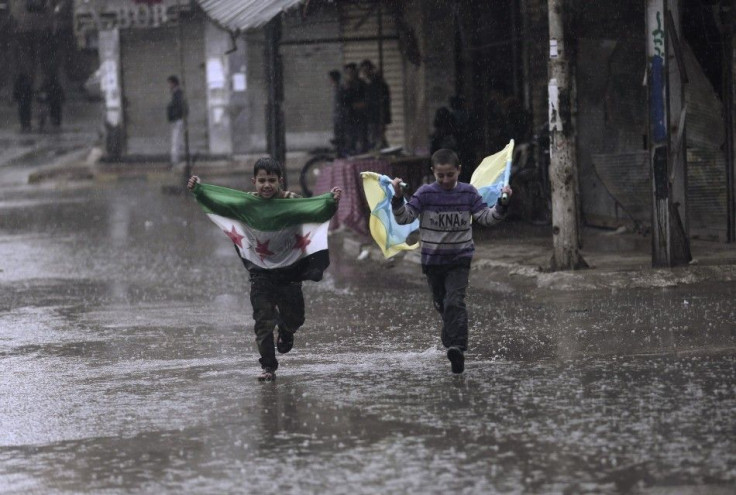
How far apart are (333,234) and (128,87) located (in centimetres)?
1819

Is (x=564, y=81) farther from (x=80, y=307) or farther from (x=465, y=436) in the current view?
(x=465, y=436)

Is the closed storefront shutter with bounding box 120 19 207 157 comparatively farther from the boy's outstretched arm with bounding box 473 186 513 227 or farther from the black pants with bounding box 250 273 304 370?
the boy's outstretched arm with bounding box 473 186 513 227

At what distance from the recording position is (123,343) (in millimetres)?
10125

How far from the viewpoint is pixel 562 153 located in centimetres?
1229

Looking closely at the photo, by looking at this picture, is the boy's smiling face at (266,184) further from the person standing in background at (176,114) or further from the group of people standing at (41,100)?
the group of people standing at (41,100)

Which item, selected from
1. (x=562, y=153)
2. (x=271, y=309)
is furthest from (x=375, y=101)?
→ (x=271, y=309)

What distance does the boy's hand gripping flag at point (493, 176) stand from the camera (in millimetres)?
9531

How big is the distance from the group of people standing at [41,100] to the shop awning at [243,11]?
22.4m

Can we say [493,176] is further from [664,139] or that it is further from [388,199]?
[664,139]

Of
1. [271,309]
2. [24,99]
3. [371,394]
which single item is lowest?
[371,394]

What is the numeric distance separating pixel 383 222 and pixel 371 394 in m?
2.16

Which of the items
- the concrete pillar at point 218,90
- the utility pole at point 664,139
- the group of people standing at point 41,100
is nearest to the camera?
the utility pole at point 664,139

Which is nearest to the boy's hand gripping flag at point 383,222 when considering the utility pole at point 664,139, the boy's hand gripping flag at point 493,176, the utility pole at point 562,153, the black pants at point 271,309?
the boy's hand gripping flag at point 493,176

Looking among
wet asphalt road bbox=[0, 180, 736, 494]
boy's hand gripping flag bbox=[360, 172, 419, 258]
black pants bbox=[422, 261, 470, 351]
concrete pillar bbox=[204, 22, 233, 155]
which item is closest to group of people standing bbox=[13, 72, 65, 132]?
concrete pillar bbox=[204, 22, 233, 155]
